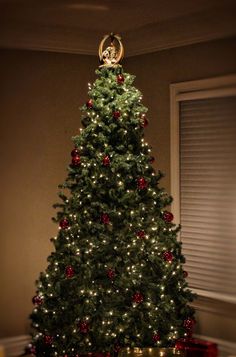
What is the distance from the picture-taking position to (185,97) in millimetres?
5707

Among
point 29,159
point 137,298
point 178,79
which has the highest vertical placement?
point 178,79

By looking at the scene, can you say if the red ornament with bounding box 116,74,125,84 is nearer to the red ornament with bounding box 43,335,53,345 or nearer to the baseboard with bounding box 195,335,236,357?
the red ornament with bounding box 43,335,53,345

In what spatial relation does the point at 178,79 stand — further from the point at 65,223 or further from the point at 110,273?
the point at 110,273

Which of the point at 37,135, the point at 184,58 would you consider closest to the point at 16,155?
the point at 37,135

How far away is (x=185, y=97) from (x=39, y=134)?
4.41ft

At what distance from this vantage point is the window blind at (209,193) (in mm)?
5363

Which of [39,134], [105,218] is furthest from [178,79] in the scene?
[105,218]

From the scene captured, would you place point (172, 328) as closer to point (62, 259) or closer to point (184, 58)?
point (62, 259)

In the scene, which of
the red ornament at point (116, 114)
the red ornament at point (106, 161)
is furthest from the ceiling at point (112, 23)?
the red ornament at point (106, 161)

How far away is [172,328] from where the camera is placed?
15.9 feet

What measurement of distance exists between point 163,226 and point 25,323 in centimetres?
185

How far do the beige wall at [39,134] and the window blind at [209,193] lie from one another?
0.88 ft

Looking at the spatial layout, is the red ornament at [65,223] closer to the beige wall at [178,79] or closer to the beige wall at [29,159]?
the beige wall at [29,159]

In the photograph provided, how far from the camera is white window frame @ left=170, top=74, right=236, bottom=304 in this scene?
5.36 m
